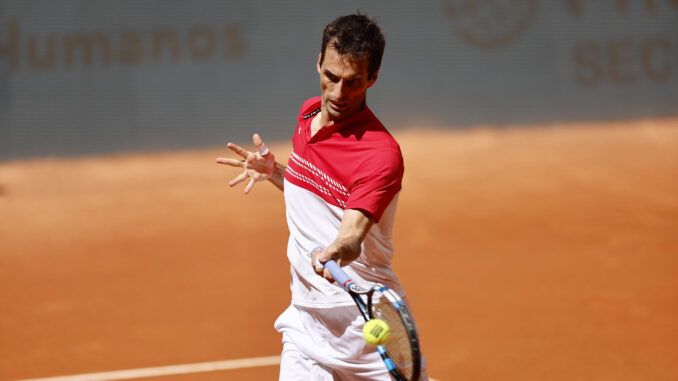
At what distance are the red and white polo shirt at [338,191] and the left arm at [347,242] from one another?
6cm

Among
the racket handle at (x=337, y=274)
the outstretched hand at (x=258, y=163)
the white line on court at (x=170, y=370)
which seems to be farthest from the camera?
the white line on court at (x=170, y=370)

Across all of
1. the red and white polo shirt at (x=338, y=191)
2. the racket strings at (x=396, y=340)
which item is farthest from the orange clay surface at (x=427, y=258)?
the racket strings at (x=396, y=340)

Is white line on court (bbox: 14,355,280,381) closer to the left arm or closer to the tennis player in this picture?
the tennis player

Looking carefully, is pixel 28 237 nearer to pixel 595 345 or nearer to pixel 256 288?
pixel 256 288

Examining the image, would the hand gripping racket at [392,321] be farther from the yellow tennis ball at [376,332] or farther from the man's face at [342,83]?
the man's face at [342,83]

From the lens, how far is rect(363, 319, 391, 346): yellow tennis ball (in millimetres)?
2682

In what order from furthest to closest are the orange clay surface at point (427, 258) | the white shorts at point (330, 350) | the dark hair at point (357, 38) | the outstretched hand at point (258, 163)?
the orange clay surface at point (427, 258) < the outstretched hand at point (258, 163) < the white shorts at point (330, 350) < the dark hair at point (357, 38)

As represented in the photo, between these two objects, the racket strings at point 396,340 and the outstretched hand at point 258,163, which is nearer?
the racket strings at point 396,340

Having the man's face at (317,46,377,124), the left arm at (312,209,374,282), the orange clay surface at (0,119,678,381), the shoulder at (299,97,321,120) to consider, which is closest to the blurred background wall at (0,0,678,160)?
the orange clay surface at (0,119,678,381)

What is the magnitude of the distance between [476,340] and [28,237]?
6.56m

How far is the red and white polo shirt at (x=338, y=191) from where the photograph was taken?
2.90 m

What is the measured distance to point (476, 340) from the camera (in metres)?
6.13

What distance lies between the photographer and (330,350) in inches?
127

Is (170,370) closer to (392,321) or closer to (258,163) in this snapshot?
(258,163)
